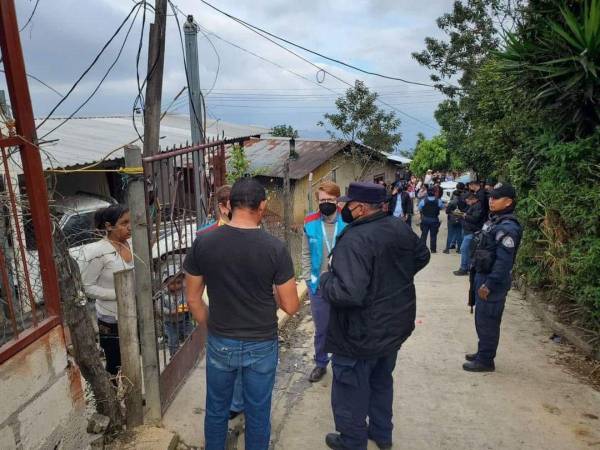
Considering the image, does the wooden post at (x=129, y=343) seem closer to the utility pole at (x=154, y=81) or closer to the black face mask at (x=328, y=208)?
the utility pole at (x=154, y=81)

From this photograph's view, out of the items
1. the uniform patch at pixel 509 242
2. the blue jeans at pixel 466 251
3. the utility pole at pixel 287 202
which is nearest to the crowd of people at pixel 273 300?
the uniform patch at pixel 509 242

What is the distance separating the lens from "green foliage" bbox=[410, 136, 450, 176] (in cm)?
3372

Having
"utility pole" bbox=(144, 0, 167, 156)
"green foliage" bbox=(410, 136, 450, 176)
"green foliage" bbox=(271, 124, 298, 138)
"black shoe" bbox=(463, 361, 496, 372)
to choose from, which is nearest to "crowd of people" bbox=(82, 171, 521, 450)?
"utility pole" bbox=(144, 0, 167, 156)

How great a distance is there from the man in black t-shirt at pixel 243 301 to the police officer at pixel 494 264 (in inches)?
82.8

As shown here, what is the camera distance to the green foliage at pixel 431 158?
33719mm

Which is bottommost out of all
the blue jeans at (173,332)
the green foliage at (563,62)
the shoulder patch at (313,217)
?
the blue jeans at (173,332)

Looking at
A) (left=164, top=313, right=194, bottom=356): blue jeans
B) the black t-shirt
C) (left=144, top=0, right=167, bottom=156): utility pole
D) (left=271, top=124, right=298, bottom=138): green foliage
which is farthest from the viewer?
(left=271, top=124, right=298, bottom=138): green foliage

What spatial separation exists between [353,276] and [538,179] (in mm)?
5308

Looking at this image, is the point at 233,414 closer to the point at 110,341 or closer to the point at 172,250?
the point at 110,341

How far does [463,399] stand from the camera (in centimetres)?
395

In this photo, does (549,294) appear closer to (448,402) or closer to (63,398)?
(448,402)

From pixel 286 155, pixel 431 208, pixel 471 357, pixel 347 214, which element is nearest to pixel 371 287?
pixel 347 214

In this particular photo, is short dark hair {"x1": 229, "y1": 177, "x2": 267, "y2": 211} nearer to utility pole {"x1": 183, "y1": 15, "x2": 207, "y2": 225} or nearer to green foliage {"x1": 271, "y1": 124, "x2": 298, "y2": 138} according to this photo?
utility pole {"x1": 183, "y1": 15, "x2": 207, "y2": 225}

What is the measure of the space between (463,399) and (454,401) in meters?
0.08
